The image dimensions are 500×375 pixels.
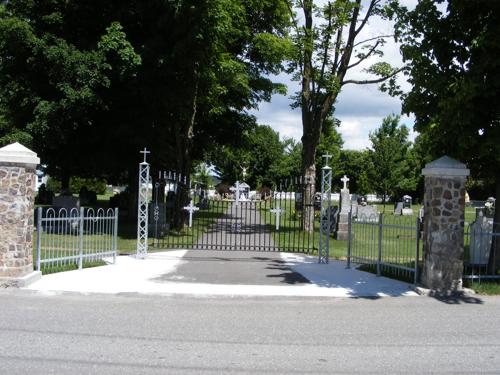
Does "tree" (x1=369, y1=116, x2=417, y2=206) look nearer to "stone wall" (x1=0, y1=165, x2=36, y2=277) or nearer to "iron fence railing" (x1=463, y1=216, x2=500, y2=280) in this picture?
"iron fence railing" (x1=463, y1=216, x2=500, y2=280)

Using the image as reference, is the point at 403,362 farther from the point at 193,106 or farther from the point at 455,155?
the point at 193,106

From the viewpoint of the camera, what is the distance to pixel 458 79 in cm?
1152

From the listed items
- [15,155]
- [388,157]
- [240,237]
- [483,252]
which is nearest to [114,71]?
[240,237]

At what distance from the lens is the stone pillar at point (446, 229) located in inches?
422

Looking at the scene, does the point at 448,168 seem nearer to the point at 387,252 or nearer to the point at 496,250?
the point at 496,250

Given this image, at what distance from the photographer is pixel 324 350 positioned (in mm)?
6695

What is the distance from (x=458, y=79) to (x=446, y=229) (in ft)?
10.8

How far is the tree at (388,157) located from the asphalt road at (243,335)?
3727cm

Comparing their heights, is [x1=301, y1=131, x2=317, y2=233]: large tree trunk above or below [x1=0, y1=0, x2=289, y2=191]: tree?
below

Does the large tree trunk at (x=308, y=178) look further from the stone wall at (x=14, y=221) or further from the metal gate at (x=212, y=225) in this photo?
the stone wall at (x=14, y=221)

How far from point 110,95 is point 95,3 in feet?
11.7

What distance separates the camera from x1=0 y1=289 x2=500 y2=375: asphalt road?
6.00m

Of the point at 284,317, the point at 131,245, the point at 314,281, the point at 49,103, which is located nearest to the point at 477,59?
the point at 314,281

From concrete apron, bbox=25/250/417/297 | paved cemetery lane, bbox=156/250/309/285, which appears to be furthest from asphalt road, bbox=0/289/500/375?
paved cemetery lane, bbox=156/250/309/285
